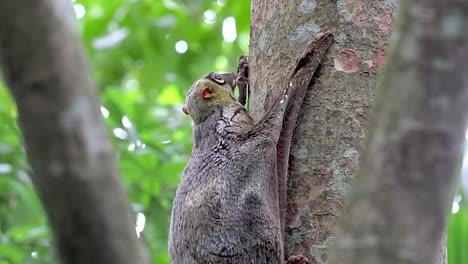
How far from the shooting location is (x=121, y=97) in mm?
5660

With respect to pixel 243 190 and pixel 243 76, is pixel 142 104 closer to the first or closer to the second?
pixel 243 76

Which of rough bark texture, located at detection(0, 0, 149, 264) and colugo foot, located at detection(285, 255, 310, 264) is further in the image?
colugo foot, located at detection(285, 255, 310, 264)

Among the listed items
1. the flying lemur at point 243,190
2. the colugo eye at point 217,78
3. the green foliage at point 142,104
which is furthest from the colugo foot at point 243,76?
the green foliage at point 142,104

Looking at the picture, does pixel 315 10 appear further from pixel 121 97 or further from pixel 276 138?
pixel 121 97

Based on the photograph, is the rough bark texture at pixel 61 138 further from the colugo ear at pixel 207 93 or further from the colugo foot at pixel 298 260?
the colugo ear at pixel 207 93

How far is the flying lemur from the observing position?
3.19 m

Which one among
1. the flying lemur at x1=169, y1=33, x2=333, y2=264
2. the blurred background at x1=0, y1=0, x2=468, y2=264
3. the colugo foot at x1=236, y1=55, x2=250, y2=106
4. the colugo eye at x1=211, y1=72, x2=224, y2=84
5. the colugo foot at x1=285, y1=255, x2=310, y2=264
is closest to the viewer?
the colugo foot at x1=285, y1=255, x2=310, y2=264

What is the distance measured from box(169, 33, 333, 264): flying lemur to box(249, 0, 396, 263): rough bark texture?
0.18 ft

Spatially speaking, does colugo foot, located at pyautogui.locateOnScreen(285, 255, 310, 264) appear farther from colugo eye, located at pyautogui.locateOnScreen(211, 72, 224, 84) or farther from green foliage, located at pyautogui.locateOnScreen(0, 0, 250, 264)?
green foliage, located at pyautogui.locateOnScreen(0, 0, 250, 264)

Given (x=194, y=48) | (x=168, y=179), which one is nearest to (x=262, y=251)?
(x=168, y=179)

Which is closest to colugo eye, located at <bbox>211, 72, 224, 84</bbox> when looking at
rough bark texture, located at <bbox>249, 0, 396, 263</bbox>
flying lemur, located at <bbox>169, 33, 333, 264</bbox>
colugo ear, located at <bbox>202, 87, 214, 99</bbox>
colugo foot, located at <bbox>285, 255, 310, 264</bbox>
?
colugo ear, located at <bbox>202, 87, 214, 99</bbox>

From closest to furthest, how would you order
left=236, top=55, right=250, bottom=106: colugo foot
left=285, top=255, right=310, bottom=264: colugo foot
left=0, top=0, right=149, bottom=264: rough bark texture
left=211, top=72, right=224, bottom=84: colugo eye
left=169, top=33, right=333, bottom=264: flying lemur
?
left=0, top=0, right=149, bottom=264: rough bark texture, left=285, top=255, right=310, bottom=264: colugo foot, left=169, top=33, right=333, bottom=264: flying lemur, left=236, top=55, right=250, bottom=106: colugo foot, left=211, top=72, right=224, bottom=84: colugo eye

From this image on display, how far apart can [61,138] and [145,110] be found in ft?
13.5

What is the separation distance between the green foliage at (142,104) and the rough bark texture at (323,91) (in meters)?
1.64
